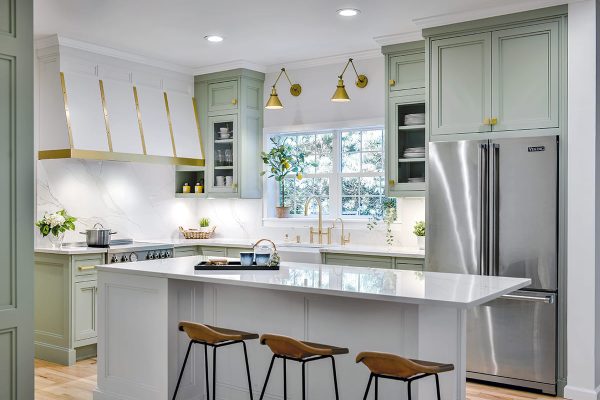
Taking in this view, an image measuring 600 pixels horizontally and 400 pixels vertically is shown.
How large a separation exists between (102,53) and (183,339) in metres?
3.25

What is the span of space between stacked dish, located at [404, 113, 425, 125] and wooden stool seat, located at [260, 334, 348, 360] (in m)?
2.89

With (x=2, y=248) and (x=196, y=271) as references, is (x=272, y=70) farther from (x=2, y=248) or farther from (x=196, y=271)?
(x=2, y=248)

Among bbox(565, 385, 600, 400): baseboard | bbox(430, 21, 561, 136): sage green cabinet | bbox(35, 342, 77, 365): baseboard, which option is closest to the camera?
bbox(565, 385, 600, 400): baseboard

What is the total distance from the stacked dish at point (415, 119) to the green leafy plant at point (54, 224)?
306 centimetres

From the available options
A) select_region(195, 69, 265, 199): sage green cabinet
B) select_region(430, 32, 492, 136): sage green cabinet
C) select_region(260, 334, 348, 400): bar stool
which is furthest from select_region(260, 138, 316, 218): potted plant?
select_region(260, 334, 348, 400): bar stool

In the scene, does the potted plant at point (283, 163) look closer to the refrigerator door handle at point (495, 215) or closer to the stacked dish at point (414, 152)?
the stacked dish at point (414, 152)

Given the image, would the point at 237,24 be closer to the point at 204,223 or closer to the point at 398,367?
the point at 204,223

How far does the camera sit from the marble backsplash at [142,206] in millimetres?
5844

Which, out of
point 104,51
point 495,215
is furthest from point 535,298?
point 104,51

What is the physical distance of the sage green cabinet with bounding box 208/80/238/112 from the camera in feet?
21.9

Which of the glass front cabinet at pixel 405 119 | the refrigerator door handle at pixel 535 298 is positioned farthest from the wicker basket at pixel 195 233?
the refrigerator door handle at pixel 535 298

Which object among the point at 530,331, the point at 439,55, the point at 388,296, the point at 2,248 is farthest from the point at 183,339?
the point at 439,55

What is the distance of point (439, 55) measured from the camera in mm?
5008

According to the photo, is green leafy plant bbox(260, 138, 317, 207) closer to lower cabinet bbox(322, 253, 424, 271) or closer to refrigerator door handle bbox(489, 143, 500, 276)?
lower cabinet bbox(322, 253, 424, 271)
